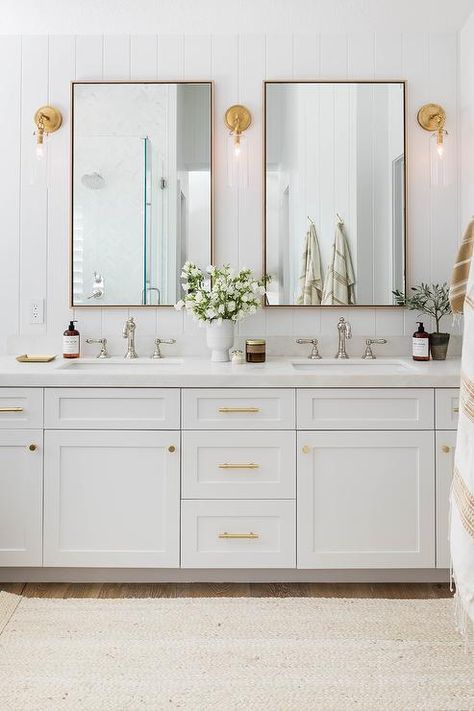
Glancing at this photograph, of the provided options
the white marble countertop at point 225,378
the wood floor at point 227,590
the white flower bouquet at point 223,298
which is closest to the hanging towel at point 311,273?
the white flower bouquet at point 223,298

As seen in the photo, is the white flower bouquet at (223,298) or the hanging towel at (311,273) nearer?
→ the white flower bouquet at (223,298)

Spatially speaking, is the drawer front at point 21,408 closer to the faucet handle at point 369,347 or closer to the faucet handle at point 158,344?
the faucet handle at point 158,344

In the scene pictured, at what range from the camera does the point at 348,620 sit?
213 centimetres

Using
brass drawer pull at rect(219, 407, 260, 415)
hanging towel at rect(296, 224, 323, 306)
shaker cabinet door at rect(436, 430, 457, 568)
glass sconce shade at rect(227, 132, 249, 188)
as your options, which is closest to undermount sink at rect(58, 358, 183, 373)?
brass drawer pull at rect(219, 407, 260, 415)

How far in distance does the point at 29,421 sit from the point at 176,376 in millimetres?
579

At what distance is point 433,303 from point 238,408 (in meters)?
1.15

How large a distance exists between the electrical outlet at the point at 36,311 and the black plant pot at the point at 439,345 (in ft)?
5.84

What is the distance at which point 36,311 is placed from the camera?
2898 mm

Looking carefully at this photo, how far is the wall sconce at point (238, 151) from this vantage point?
9.25 feet

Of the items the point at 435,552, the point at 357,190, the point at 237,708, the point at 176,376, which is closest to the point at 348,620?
the point at 435,552

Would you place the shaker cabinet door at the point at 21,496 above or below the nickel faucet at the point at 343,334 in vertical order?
below

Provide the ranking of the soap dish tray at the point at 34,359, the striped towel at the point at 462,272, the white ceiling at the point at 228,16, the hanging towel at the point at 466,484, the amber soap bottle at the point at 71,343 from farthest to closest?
the amber soap bottle at the point at 71,343 → the soap dish tray at the point at 34,359 → the white ceiling at the point at 228,16 → the striped towel at the point at 462,272 → the hanging towel at the point at 466,484

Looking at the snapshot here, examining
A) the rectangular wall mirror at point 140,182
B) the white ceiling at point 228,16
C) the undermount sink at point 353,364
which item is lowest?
the undermount sink at point 353,364

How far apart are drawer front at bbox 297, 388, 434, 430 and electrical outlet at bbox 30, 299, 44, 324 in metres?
1.33
